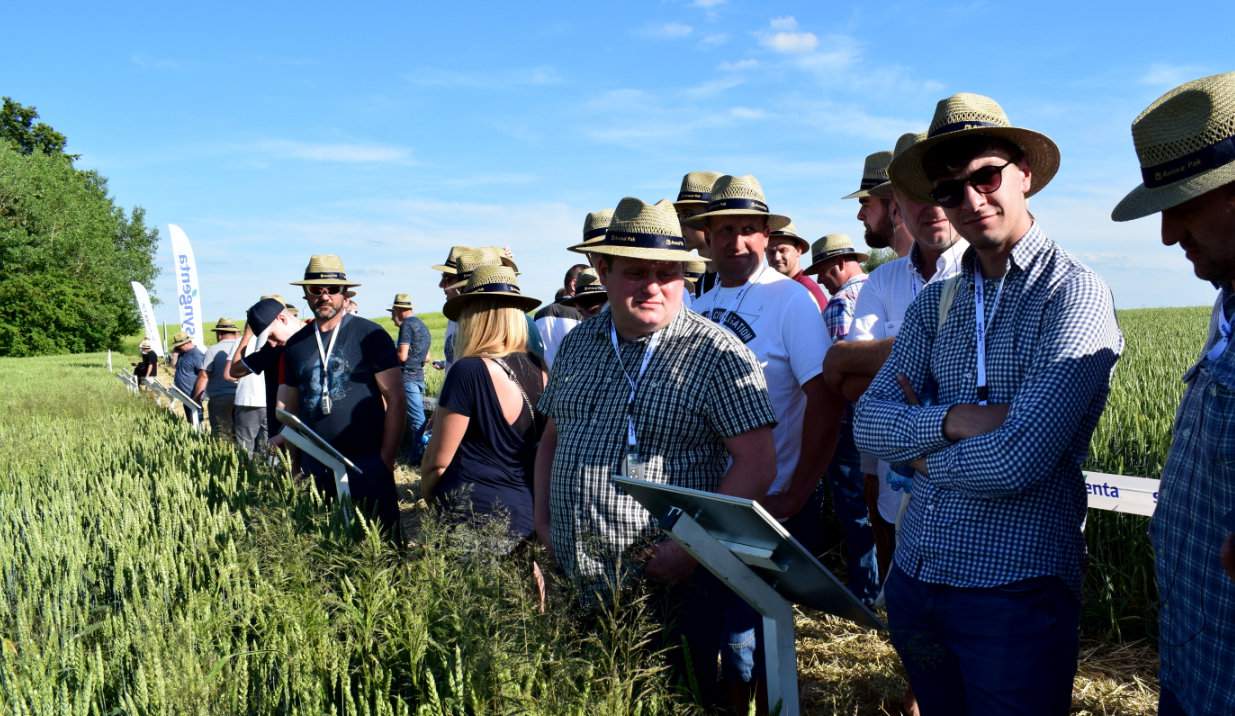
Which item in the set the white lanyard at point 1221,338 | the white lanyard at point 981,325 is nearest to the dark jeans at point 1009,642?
the white lanyard at point 981,325

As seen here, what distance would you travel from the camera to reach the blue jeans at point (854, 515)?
425 cm

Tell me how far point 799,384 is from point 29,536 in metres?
2.85

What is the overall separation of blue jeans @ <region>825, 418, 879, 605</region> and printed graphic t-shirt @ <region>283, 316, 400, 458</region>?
2.32m

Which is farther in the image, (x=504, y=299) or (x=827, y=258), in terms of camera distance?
(x=827, y=258)

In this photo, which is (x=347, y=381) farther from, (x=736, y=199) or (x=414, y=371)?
(x=414, y=371)

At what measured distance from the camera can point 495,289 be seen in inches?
138

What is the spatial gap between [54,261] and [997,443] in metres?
54.2

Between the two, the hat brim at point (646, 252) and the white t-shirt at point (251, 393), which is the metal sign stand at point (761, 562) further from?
the white t-shirt at point (251, 393)

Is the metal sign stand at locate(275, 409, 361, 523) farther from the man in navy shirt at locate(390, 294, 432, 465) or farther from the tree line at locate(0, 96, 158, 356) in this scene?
the tree line at locate(0, 96, 158, 356)

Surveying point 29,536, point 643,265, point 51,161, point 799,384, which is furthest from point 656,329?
point 51,161

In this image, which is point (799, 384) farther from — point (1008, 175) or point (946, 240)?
point (1008, 175)

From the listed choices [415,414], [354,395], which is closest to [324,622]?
[354,395]

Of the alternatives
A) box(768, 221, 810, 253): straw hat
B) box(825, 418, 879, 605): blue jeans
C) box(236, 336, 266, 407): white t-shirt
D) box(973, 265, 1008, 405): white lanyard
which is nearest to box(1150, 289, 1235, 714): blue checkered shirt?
box(973, 265, 1008, 405): white lanyard

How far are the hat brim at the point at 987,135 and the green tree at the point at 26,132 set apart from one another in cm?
6116
